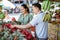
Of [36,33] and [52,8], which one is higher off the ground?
[52,8]

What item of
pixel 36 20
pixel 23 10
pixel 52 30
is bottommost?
pixel 52 30

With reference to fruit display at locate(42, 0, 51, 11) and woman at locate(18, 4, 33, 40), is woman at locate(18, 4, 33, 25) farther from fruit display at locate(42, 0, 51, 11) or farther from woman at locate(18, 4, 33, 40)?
fruit display at locate(42, 0, 51, 11)

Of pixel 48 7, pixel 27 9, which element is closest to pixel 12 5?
pixel 27 9

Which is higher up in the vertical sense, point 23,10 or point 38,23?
point 23,10

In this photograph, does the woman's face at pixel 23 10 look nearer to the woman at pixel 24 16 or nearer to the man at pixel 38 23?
the woman at pixel 24 16

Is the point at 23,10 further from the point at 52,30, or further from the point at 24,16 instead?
the point at 52,30

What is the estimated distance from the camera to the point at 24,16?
3.03m

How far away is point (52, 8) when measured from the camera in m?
3.00

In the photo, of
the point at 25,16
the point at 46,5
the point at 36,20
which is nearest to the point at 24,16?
the point at 25,16

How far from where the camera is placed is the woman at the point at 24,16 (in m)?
3.01

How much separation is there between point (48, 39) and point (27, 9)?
0.44 metres

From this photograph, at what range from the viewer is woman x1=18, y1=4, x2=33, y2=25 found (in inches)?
119

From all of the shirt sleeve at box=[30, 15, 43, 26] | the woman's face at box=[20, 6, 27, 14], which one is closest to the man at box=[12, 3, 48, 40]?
the shirt sleeve at box=[30, 15, 43, 26]

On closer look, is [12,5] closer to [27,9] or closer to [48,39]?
[27,9]
